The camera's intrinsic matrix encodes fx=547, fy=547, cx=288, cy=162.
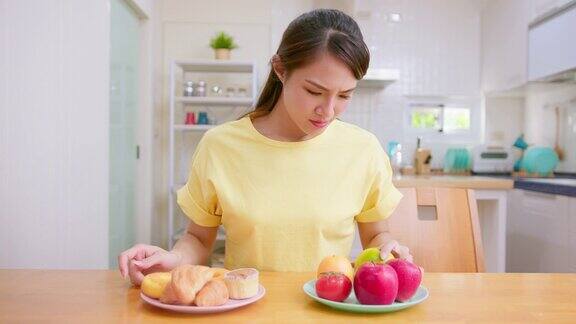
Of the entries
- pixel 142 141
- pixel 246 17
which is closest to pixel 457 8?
pixel 246 17

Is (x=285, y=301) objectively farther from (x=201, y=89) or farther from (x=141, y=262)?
(x=201, y=89)

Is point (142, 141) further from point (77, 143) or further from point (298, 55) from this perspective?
point (298, 55)

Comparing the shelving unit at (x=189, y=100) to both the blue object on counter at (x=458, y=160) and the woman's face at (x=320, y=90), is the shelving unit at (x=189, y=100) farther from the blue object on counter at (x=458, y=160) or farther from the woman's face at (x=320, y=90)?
the woman's face at (x=320, y=90)

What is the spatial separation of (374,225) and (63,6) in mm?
1645

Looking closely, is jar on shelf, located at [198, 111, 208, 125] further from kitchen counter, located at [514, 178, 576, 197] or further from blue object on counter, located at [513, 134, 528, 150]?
blue object on counter, located at [513, 134, 528, 150]

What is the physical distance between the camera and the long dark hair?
111 cm

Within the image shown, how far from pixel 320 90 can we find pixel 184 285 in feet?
1.59

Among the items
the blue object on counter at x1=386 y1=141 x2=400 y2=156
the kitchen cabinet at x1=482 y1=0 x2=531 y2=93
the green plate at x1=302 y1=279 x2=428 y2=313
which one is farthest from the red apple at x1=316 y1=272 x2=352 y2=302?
the blue object on counter at x1=386 y1=141 x2=400 y2=156

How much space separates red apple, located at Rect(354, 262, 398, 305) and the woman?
39 centimetres

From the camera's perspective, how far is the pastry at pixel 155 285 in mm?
877

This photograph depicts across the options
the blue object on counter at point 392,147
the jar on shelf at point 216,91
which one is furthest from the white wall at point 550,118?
the jar on shelf at point 216,91

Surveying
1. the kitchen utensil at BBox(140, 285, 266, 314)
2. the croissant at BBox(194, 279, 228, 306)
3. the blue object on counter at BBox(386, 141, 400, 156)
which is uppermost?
the blue object on counter at BBox(386, 141, 400, 156)

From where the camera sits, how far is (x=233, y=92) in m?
4.07

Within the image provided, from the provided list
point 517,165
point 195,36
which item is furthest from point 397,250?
point 195,36
